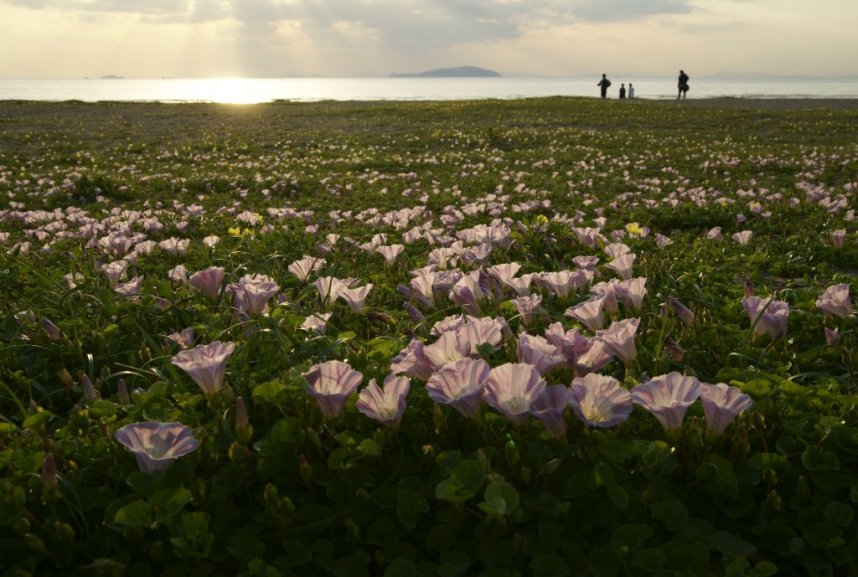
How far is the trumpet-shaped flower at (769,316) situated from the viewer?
3.11 m

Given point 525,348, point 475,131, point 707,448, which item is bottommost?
point 707,448

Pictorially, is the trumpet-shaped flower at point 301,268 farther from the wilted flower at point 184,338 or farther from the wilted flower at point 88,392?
the wilted flower at point 88,392

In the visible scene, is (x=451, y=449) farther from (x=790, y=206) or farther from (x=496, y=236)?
(x=790, y=206)

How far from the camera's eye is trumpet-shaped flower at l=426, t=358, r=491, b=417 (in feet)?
6.81

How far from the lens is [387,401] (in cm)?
221

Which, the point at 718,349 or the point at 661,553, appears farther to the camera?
the point at 718,349

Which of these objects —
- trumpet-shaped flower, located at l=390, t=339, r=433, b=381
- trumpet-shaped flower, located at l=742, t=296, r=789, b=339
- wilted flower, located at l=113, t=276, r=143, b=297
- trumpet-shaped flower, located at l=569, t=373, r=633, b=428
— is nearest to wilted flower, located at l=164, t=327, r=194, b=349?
wilted flower, located at l=113, t=276, r=143, b=297

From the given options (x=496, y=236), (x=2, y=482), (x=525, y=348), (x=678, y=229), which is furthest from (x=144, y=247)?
(x=678, y=229)

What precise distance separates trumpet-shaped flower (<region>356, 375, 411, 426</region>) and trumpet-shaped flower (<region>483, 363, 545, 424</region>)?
0.29 m

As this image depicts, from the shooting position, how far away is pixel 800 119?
81.9 feet

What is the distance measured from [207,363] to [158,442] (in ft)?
1.31

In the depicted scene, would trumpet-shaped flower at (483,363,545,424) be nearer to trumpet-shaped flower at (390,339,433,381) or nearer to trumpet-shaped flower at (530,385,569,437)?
trumpet-shaped flower at (530,385,569,437)

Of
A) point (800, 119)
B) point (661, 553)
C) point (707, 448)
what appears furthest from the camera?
point (800, 119)

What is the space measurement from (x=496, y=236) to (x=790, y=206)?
15.9ft
